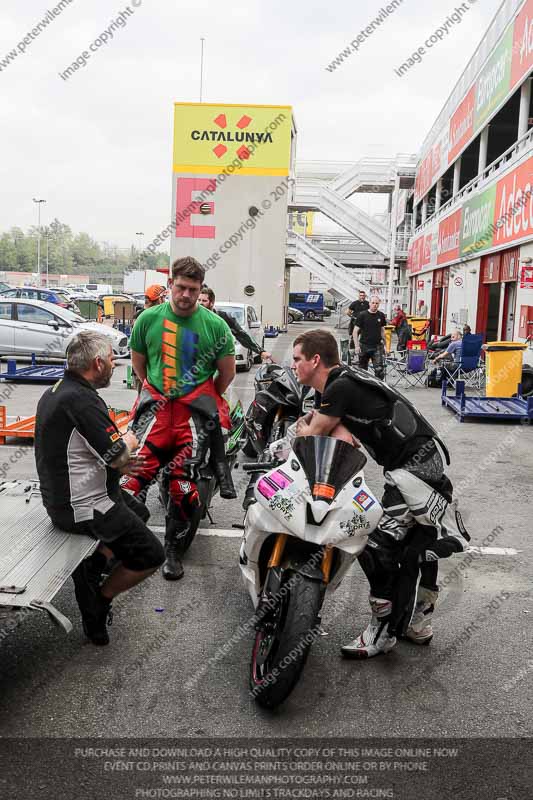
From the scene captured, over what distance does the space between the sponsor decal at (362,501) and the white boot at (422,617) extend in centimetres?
88

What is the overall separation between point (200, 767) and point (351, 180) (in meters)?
39.1

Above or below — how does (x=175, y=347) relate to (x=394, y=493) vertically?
above

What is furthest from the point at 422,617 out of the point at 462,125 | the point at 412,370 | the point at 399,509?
the point at 462,125

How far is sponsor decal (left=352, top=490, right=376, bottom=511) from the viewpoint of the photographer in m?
3.36

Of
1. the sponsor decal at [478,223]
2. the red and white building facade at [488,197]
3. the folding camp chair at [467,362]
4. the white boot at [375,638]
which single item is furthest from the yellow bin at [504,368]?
the white boot at [375,638]

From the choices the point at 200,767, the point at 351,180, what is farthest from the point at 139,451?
the point at 351,180

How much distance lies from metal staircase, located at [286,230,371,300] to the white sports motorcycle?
33.0m

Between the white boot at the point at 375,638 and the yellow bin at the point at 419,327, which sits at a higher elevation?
the yellow bin at the point at 419,327

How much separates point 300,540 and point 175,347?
2.05 meters

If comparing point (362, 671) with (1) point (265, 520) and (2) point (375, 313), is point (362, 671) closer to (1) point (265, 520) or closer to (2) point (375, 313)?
(1) point (265, 520)

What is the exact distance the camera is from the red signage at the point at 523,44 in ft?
52.6

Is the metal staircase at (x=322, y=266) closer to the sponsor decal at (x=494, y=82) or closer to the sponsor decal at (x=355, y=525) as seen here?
the sponsor decal at (x=494, y=82)

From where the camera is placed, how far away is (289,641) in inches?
126

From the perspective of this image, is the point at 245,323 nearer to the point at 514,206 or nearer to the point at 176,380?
the point at 514,206
